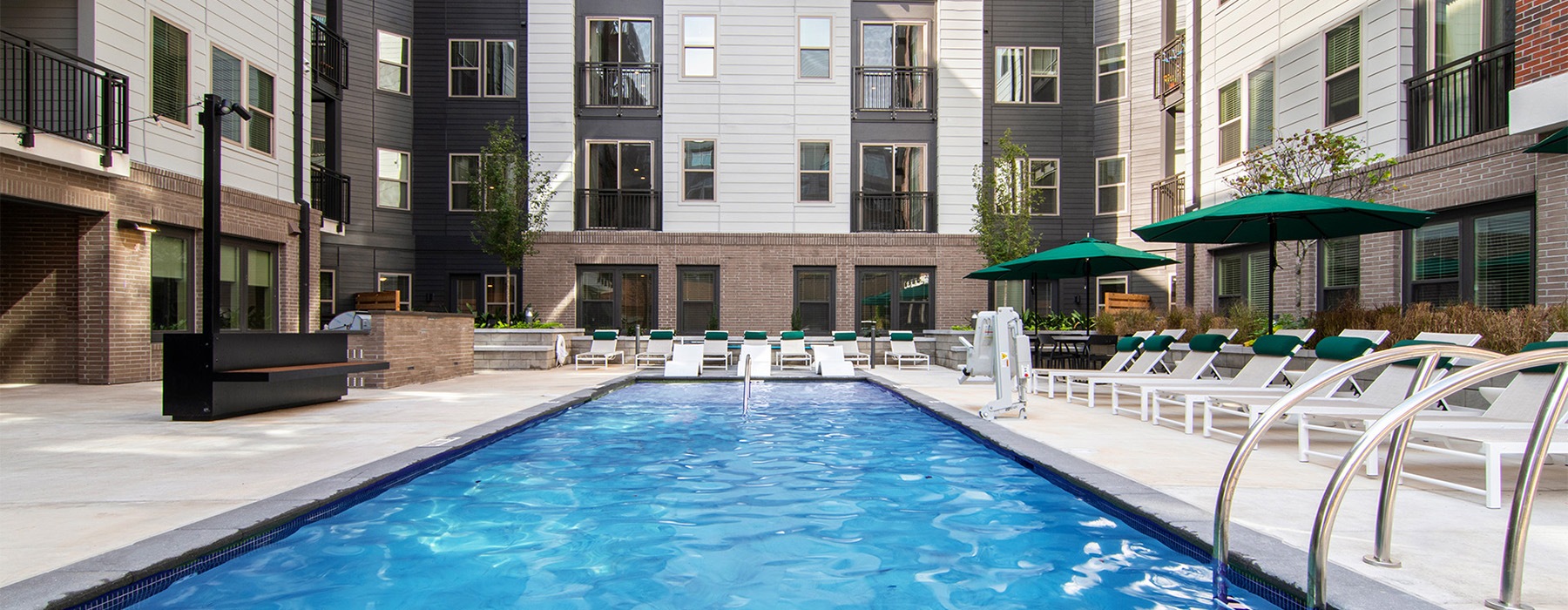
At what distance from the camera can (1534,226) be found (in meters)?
9.34

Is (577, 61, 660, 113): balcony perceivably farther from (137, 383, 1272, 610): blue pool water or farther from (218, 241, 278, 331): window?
(137, 383, 1272, 610): blue pool water

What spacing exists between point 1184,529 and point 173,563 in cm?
459

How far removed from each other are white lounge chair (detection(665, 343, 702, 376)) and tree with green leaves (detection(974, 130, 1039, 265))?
7227mm

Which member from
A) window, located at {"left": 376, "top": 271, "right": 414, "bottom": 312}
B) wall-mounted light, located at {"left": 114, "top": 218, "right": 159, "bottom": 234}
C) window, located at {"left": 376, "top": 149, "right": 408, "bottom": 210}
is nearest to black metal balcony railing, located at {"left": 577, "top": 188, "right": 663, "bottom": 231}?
window, located at {"left": 376, "top": 149, "right": 408, "bottom": 210}

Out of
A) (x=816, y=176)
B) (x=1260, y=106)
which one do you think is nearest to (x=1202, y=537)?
(x=1260, y=106)

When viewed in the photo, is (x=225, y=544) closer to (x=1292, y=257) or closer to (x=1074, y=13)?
(x=1292, y=257)

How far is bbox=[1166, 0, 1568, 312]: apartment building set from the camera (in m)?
9.09

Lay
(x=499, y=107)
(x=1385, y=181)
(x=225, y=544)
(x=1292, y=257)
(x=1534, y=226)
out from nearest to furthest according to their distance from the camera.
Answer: (x=225, y=544)
(x=1534, y=226)
(x=1385, y=181)
(x=1292, y=257)
(x=499, y=107)

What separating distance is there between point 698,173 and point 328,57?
28.8ft

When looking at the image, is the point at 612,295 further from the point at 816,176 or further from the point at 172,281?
the point at 172,281

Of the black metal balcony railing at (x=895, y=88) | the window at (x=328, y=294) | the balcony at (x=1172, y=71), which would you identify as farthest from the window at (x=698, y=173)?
the balcony at (x=1172, y=71)

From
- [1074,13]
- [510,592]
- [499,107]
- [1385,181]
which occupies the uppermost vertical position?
[1074,13]

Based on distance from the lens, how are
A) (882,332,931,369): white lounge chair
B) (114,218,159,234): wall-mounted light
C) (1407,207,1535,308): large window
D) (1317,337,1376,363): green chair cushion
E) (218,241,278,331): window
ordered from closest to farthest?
1. (1317,337,1376,363): green chair cushion
2. (1407,207,1535,308): large window
3. (114,218,159,234): wall-mounted light
4. (218,241,278,331): window
5. (882,332,931,369): white lounge chair

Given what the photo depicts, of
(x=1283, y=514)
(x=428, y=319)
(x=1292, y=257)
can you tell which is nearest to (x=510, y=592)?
(x=1283, y=514)
